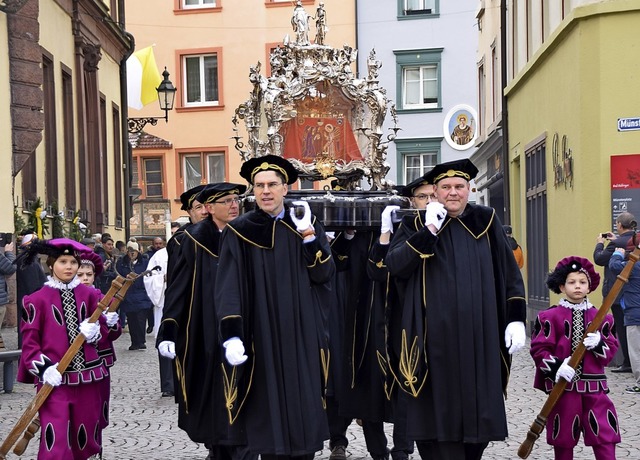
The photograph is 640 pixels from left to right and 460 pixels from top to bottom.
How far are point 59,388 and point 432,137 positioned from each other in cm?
2930

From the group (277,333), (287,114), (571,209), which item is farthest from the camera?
(571,209)

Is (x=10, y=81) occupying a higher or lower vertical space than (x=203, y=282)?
higher

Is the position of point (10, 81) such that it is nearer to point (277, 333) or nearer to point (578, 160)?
point (578, 160)

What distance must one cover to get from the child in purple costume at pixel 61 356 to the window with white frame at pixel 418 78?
29.2 meters

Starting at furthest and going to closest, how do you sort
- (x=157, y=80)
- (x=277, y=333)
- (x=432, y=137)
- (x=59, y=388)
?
(x=432, y=137) < (x=157, y=80) < (x=59, y=388) < (x=277, y=333)

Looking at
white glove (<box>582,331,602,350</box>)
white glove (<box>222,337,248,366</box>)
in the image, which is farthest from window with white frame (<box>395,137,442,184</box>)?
white glove (<box>222,337,248,366</box>)

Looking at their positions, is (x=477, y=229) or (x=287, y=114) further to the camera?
(x=287, y=114)

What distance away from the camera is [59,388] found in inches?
291

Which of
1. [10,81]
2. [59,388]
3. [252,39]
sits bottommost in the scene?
[59,388]

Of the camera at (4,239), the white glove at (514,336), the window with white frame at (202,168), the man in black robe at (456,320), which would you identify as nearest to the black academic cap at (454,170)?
the man in black robe at (456,320)

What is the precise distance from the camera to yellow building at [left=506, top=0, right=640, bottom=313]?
48.3 ft

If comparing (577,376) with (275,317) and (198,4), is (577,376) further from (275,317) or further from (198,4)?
(198,4)

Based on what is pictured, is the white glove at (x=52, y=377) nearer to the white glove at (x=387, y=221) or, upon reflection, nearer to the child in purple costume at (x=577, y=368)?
the white glove at (x=387, y=221)

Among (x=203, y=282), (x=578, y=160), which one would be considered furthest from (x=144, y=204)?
(x=203, y=282)
